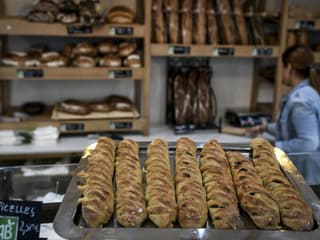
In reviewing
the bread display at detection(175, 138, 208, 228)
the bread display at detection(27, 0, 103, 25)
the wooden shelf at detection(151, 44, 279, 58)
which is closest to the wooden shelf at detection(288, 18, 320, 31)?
the wooden shelf at detection(151, 44, 279, 58)

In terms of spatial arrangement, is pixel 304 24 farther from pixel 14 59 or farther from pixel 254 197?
pixel 254 197

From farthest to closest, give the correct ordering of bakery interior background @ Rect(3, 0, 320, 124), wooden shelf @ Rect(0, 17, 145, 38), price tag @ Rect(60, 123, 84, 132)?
bakery interior background @ Rect(3, 0, 320, 124), price tag @ Rect(60, 123, 84, 132), wooden shelf @ Rect(0, 17, 145, 38)

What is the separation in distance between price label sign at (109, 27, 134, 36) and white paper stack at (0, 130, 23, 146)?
84cm

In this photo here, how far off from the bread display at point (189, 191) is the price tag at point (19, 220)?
0.34 metres

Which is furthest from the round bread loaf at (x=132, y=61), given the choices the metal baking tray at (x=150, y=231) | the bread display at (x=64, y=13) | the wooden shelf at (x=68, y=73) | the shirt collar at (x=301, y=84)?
the metal baking tray at (x=150, y=231)

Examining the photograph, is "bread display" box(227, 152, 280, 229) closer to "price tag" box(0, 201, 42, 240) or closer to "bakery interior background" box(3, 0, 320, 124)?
"price tag" box(0, 201, 42, 240)

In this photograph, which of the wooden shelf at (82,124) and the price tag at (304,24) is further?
the price tag at (304,24)

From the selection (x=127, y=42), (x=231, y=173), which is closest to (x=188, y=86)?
(x=127, y=42)

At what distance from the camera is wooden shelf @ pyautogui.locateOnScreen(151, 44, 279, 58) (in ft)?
8.29

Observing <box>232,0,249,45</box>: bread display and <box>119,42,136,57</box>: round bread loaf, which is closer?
<box>119,42,136,57</box>: round bread loaf

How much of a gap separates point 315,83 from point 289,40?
822 mm

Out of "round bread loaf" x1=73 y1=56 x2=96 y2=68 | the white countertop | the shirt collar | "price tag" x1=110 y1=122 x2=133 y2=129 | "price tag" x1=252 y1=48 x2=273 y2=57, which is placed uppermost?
"price tag" x1=252 y1=48 x2=273 y2=57

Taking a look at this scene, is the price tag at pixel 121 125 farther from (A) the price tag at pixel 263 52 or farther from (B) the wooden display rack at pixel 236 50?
(A) the price tag at pixel 263 52

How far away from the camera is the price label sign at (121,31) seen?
243 cm
